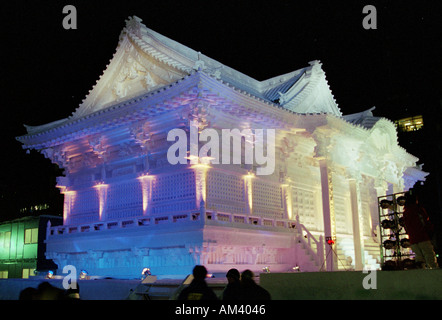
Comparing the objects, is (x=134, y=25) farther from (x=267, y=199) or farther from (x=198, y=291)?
(x=198, y=291)

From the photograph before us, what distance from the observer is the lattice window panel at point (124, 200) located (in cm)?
2130

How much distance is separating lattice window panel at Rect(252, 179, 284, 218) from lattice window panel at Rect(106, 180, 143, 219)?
5.21m

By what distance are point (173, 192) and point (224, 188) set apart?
2.17m

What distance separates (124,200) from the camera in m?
21.9

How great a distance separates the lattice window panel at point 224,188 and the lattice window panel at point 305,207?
13.8ft

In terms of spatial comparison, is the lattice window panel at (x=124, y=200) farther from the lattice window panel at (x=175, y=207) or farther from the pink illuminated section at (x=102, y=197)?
the lattice window panel at (x=175, y=207)

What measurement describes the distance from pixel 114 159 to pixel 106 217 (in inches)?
110

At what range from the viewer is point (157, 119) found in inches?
792

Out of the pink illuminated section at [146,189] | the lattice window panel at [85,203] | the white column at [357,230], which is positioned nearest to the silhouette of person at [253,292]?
the pink illuminated section at [146,189]

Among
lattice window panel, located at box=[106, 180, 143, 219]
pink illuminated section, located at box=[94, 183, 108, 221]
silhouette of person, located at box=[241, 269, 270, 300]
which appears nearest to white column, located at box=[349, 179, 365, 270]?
lattice window panel, located at box=[106, 180, 143, 219]

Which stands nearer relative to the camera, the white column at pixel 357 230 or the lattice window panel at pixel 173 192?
the lattice window panel at pixel 173 192

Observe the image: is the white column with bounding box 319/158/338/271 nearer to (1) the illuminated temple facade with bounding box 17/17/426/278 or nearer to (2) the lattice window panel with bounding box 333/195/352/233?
(1) the illuminated temple facade with bounding box 17/17/426/278
